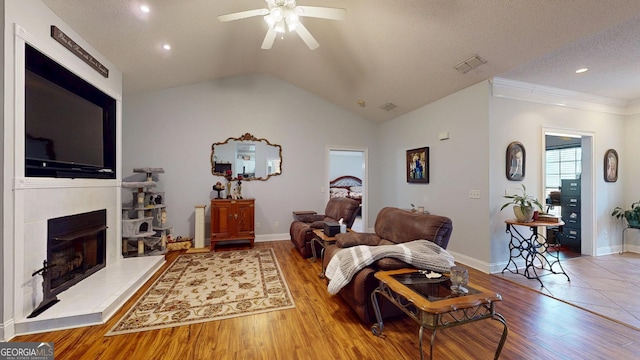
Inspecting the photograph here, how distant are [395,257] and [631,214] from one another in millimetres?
5041

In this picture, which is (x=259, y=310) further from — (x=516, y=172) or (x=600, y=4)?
(x=600, y=4)

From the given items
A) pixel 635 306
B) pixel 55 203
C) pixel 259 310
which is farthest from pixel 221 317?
pixel 635 306

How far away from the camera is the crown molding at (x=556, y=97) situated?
335cm

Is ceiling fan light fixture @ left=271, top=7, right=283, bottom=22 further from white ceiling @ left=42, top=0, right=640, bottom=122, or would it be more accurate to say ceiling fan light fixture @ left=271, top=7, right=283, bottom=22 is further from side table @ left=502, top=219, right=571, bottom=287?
side table @ left=502, top=219, right=571, bottom=287

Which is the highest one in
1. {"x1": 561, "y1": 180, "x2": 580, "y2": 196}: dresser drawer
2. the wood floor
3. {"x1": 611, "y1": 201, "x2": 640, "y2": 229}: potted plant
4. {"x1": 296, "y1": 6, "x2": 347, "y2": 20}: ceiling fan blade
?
{"x1": 296, "y1": 6, "x2": 347, "y2": 20}: ceiling fan blade

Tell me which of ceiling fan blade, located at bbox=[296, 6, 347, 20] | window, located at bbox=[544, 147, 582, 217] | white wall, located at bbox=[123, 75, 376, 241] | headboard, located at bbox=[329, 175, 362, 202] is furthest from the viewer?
headboard, located at bbox=[329, 175, 362, 202]

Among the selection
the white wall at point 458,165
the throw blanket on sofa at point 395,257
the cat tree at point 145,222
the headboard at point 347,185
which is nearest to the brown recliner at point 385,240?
the throw blanket on sofa at point 395,257

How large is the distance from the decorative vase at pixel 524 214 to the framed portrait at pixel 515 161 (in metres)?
0.48

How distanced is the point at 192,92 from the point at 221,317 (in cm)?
426

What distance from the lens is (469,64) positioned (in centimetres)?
309

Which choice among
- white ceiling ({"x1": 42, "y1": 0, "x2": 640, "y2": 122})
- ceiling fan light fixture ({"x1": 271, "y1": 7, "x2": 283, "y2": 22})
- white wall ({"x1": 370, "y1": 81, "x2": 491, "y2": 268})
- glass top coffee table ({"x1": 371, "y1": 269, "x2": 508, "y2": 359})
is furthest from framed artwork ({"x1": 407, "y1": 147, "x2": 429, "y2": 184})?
ceiling fan light fixture ({"x1": 271, "y1": 7, "x2": 283, "y2": 22})

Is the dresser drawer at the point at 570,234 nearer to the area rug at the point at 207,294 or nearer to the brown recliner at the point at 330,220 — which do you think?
the brown recliner at the point at 330,220

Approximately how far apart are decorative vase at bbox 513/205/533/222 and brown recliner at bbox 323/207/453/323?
1.52 meters

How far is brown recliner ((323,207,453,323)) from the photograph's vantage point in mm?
2055
